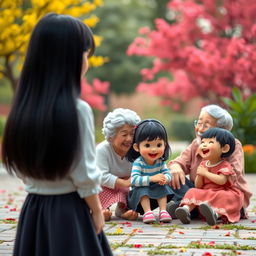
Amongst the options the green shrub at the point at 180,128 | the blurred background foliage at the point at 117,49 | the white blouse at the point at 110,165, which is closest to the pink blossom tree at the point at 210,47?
the green shrub at the point at 180,128

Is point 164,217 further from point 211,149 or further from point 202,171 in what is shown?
point 211,149

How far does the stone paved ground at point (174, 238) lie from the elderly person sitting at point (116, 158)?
217 millimetres

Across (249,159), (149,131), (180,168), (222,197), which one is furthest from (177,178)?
(249,159)

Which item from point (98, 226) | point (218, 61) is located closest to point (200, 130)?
point (98, 226)

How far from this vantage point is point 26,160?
Answer: 2752 millimetres

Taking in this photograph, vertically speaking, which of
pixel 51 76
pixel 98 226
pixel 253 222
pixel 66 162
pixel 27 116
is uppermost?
pixel 51 76

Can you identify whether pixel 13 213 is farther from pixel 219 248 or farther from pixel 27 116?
pixel 27 116

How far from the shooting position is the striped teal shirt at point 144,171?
5.23 meters

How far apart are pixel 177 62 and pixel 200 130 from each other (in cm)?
1130

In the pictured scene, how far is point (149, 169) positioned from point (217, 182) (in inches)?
24.3

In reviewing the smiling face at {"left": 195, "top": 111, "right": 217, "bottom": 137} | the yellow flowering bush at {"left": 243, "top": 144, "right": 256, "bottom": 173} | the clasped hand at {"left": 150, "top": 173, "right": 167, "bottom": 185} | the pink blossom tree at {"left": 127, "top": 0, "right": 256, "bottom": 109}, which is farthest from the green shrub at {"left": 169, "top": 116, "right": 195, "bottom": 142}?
the clasped hand at {"left": 150, "top": 173, "right": 167, "bottom": 185}

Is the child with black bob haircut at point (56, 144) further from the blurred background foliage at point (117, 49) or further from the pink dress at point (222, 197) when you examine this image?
the blurred background foliage at point (117, 49)

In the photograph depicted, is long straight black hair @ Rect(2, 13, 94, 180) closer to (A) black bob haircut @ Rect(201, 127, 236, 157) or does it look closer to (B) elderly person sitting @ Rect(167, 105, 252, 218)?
(A) black bob haircut @ Rect(201, 127, 236, 157)

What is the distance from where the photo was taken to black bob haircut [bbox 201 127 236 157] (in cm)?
523
